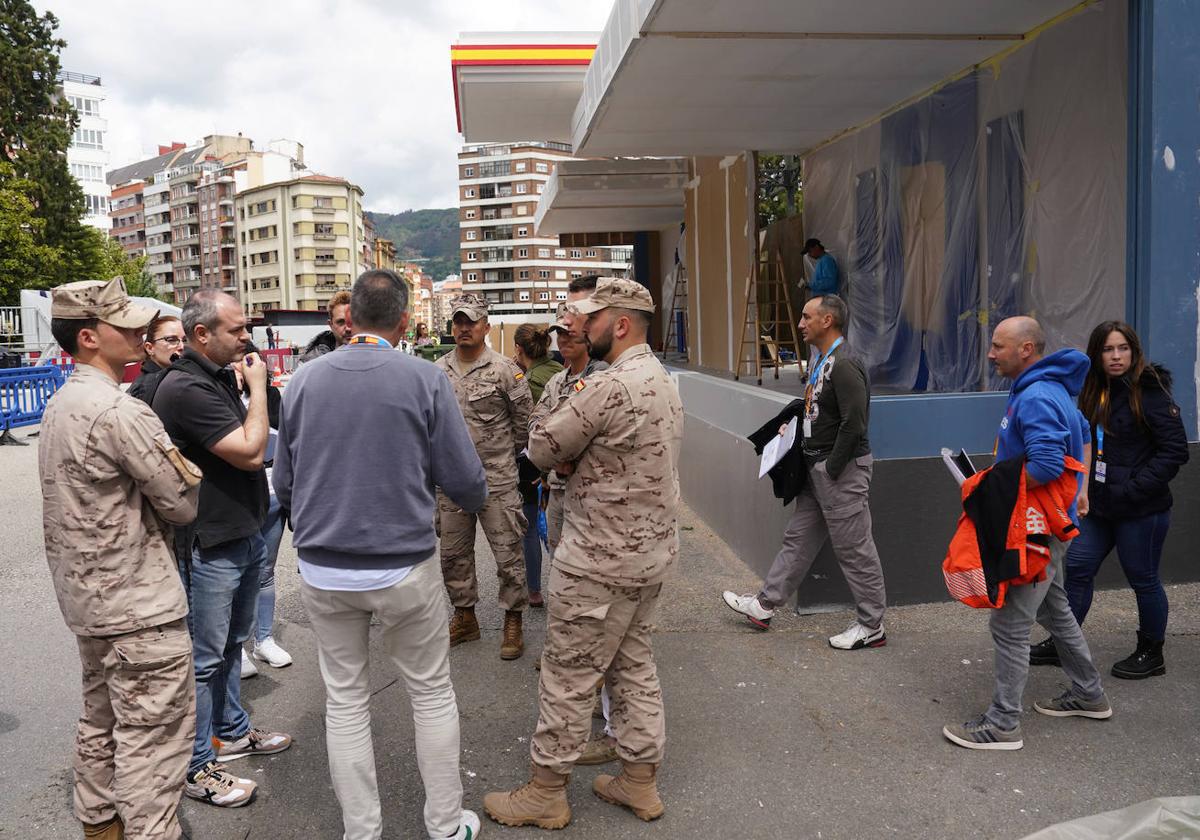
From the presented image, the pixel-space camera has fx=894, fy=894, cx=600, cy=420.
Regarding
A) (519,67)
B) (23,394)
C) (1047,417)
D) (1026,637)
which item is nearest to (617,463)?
(1047,417)

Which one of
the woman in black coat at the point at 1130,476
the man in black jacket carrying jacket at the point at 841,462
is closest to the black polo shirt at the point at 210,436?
the man in black jacket carrying jacket at the point at 841,462

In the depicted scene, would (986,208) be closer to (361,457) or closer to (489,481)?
(489,481)

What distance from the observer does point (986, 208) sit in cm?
812

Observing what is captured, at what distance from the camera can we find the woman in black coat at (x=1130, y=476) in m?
4.14

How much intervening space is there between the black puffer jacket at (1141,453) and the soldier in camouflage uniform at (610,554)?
2336mm

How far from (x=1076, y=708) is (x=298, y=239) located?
100 metres

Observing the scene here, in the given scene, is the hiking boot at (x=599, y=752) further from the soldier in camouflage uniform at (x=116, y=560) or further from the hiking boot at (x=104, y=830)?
the hiking boot at (x=104, y=830)

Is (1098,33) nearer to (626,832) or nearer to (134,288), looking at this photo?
(626,832)

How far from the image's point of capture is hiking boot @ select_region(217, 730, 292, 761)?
364 cm

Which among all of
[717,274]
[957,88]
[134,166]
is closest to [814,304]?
[957,88]

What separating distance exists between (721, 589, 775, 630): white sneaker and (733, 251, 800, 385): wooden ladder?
5.94 metres

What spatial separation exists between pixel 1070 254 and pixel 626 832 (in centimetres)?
581

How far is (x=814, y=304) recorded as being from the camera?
470 cm

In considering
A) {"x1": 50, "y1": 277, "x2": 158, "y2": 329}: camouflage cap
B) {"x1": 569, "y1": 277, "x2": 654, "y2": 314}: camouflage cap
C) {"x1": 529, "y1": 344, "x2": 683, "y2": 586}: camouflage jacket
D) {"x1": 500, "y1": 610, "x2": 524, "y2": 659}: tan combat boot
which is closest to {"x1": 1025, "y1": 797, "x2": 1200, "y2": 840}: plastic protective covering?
{"x1": 529, "y1": 344, "x2": 683, "y2": 586}: camouflage jacket
